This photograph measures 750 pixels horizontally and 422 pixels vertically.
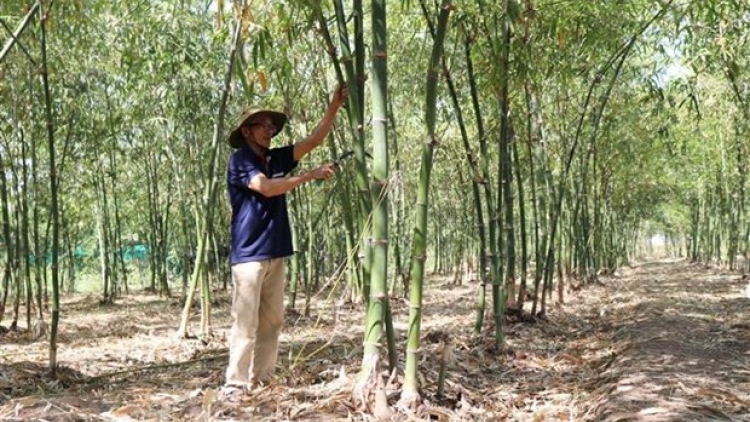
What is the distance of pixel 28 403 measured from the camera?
3117mm

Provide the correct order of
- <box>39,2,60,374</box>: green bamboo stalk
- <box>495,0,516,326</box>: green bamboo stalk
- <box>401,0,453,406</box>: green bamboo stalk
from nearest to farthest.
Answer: <box>401,0,453,406</box>: green bamboo stalk < <box>39,2,60,374</box>: green bamboo stalk < <box>495,0,516,326</box>: green bamboo stalk

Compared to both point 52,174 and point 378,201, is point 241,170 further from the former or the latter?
point 52,174

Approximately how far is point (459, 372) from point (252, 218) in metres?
1.60

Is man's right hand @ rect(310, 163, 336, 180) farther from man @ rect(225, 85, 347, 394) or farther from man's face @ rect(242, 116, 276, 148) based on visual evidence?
man's face @ rect(242, 116, 276, 148)

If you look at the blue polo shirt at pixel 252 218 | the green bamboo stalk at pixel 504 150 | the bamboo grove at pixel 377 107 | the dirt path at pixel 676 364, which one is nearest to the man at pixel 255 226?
the blue polo shirt at pixel 252 218

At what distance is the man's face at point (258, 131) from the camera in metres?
3.65

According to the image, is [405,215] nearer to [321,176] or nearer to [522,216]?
[522,216]

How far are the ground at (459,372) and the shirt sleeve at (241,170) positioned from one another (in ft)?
2.56

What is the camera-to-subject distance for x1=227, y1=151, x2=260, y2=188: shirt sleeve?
3.48m

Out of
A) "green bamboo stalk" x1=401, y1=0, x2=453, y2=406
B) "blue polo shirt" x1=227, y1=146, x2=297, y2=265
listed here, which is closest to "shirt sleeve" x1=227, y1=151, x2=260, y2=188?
"blue polo shirt" x1=227, y1=146, x2=297, y2=265

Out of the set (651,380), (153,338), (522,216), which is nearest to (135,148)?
(153,338)

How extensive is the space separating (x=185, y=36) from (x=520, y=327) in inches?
192

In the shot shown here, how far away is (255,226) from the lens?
355 centimetres

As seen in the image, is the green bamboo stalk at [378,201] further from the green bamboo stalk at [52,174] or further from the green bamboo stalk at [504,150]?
the green bamboo stalk at [52,174]
